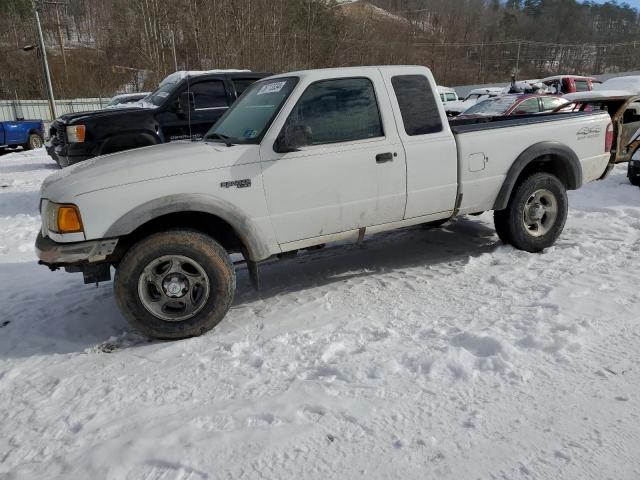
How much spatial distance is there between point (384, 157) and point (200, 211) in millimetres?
1628

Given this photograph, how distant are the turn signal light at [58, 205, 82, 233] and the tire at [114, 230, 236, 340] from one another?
397mm

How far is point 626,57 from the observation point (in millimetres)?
76438

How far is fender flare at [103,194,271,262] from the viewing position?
11.6 ft

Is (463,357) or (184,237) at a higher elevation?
(184,237)

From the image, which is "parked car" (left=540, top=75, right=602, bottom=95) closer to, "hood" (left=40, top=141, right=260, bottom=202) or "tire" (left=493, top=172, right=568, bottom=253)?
"tire" (left=493, top=172, right=568, bottom=253)

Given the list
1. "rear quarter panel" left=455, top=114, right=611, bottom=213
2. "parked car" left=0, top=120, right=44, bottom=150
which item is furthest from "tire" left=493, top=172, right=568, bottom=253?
"parked car" left=0, top=120, right=44, bottom=150

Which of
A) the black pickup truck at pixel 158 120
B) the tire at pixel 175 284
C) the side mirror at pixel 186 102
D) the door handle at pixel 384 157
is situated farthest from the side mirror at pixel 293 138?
the side mirror at pixel 186 102

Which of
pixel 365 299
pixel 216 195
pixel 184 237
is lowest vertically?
pixel 365 299

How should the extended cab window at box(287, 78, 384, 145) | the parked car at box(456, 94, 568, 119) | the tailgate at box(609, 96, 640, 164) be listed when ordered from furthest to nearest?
the parked car at box(456, 94, 568, 119) < the tailgate at box(609, 96, 640, 164) < the extended cab window at box(287, 78, 384, 145)

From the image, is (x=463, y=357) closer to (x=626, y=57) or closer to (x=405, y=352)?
(x=405, y=352)

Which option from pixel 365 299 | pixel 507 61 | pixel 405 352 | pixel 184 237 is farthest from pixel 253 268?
pixel 507 61

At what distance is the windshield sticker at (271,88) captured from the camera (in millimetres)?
4258

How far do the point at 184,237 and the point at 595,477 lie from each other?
292 cm

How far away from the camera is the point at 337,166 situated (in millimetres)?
4086
